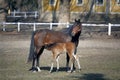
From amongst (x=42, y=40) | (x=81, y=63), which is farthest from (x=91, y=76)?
(x=81, y=63)

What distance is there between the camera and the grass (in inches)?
609

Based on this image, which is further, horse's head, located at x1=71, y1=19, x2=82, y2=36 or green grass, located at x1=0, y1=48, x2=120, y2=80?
horse's head, located at x1=71, y1=19, x2=82, y2=36

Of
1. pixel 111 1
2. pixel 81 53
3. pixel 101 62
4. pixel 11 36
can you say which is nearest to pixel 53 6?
pixel 111 1

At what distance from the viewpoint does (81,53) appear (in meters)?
24.8

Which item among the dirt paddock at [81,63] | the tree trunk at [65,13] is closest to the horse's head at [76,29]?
the dirt paddock at [81,63]

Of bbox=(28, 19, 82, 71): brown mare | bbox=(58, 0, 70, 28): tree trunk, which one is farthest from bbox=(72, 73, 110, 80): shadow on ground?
bbox=(58, 0, 70, 28): tree trunk

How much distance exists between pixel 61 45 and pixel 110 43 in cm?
1529

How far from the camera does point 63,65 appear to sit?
19.3 m

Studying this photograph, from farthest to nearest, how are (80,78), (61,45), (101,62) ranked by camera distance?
(101,62) → (61,45) → (80,78)

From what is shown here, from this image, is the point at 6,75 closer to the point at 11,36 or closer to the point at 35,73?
the point at 35,73

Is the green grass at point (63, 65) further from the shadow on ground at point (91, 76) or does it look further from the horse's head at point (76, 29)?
the horse's head at point (76, 29)

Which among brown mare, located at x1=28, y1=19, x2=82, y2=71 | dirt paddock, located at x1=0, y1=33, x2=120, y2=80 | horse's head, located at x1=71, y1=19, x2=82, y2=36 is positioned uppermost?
horse's head, located at x1=71, y1=19, x2=82, y2=36

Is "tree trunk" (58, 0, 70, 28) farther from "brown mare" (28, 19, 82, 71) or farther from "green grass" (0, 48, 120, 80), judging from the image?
"brown mare" (28, 19, 82, 71)

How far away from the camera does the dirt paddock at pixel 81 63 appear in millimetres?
15539
